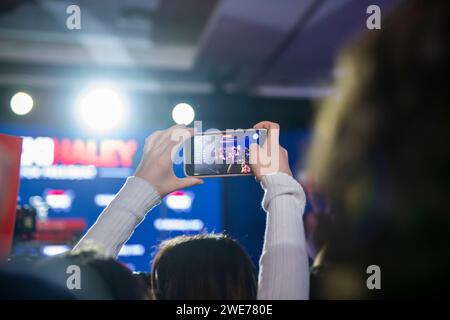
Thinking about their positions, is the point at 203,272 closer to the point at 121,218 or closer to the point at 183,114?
the point at 121,218

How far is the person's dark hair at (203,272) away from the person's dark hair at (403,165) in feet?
0.57

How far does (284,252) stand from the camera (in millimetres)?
577

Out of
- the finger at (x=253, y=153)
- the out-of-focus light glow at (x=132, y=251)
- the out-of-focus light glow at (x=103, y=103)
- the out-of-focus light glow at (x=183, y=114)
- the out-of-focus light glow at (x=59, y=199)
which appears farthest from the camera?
the out-of-focus light glow at (x=59, y=199)

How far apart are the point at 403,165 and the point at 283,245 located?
415 millimetres

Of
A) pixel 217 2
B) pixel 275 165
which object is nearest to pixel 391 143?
pixel 275 165

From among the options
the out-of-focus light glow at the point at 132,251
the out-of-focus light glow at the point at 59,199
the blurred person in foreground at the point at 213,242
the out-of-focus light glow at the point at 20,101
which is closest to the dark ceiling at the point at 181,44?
the out-of-focus light glow at the point at 20,101

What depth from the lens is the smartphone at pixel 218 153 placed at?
2.57 feet

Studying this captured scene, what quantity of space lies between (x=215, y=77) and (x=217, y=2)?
1.30 feet

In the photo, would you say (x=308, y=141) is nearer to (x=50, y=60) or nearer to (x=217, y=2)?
(x=217, y=2)

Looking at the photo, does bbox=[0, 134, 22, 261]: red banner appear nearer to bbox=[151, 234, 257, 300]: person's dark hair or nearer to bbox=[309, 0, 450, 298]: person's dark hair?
bbox=[151, 234, 257, 300]: person's dark hair

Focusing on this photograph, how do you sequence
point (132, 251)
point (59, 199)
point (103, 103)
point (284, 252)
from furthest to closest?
1. point (59, 199)
2. point (132, 251)
3. point (103, 103)
4. point (284, 252)

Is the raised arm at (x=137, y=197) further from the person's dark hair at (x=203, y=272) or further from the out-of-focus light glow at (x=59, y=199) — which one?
the out-of-focus light glow at (x=59, y=199)

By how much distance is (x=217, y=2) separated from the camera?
72.4 inches

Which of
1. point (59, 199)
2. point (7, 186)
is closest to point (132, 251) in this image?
point (59, 199)
